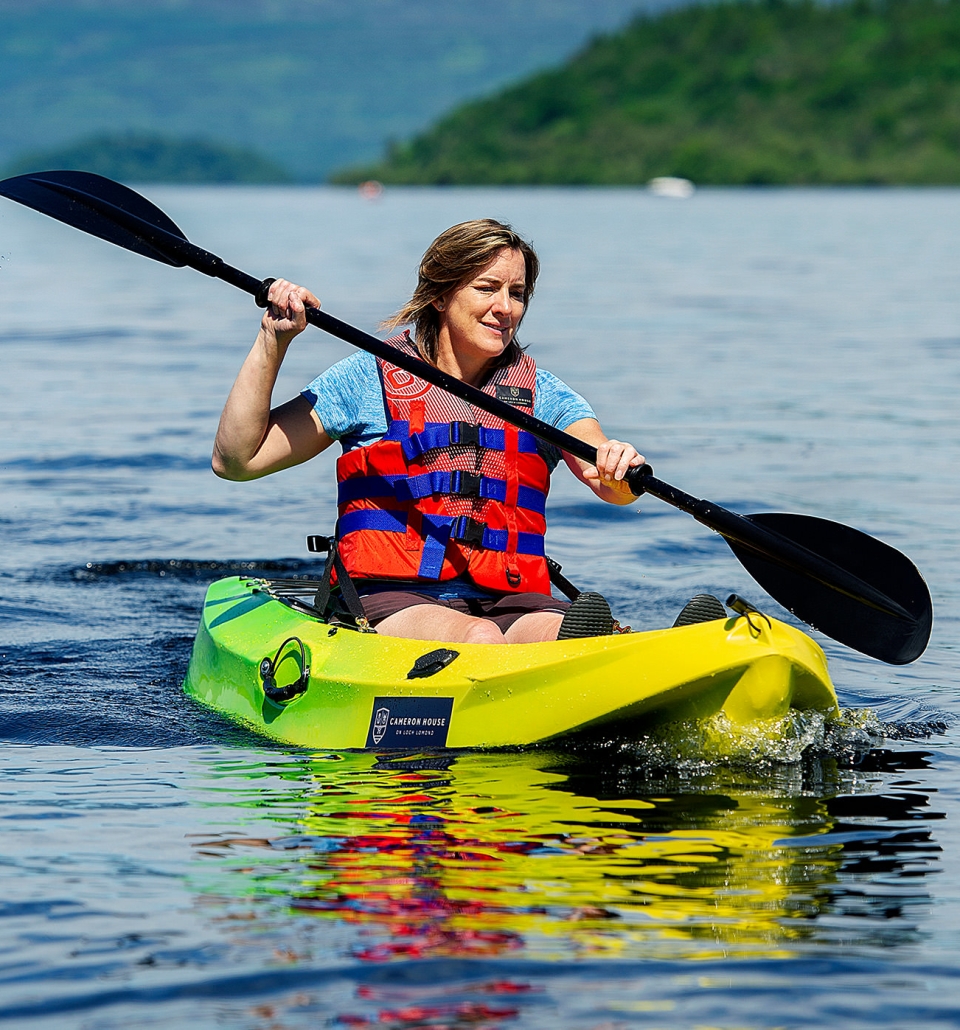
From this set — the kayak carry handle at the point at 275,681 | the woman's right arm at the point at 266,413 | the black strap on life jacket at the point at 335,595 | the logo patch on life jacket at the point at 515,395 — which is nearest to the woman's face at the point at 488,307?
the logo patch on life jacket at the point at 515,395

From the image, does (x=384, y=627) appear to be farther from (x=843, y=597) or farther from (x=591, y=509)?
(x=591, y=509)

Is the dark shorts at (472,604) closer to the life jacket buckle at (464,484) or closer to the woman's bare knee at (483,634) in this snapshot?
the woman's bare knee at (483,634)

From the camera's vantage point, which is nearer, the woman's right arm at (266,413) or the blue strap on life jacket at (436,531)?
the woman's right arm at (266,413)

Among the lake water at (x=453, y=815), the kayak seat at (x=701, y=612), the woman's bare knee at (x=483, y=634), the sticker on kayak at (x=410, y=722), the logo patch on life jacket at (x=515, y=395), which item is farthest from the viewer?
the logo patch on life jacket at (x=515, y=395)

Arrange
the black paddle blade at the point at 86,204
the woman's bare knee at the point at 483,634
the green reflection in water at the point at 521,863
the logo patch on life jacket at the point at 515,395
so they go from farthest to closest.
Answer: the black paddle blade at the point at 86,204 < the logo patch on life jacket at the point at 515,395 < the woman's bare knee at the point at 483,634 < the green reflection in water at the point at 521,863

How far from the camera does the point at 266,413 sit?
4770 millimetres

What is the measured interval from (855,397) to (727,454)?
277cm

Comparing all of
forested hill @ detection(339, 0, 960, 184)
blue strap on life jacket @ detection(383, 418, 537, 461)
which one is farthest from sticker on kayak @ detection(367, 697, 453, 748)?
forested hill @ detection(339, 0, 960, 184)

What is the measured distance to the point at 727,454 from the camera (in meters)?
10.7

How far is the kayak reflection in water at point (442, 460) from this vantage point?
4914 millimetres

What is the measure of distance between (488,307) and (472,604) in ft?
2.88

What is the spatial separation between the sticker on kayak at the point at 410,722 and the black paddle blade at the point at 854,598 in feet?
3.31

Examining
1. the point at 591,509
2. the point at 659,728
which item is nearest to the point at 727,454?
the point at 591,509

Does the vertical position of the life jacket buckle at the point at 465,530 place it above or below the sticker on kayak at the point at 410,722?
above
